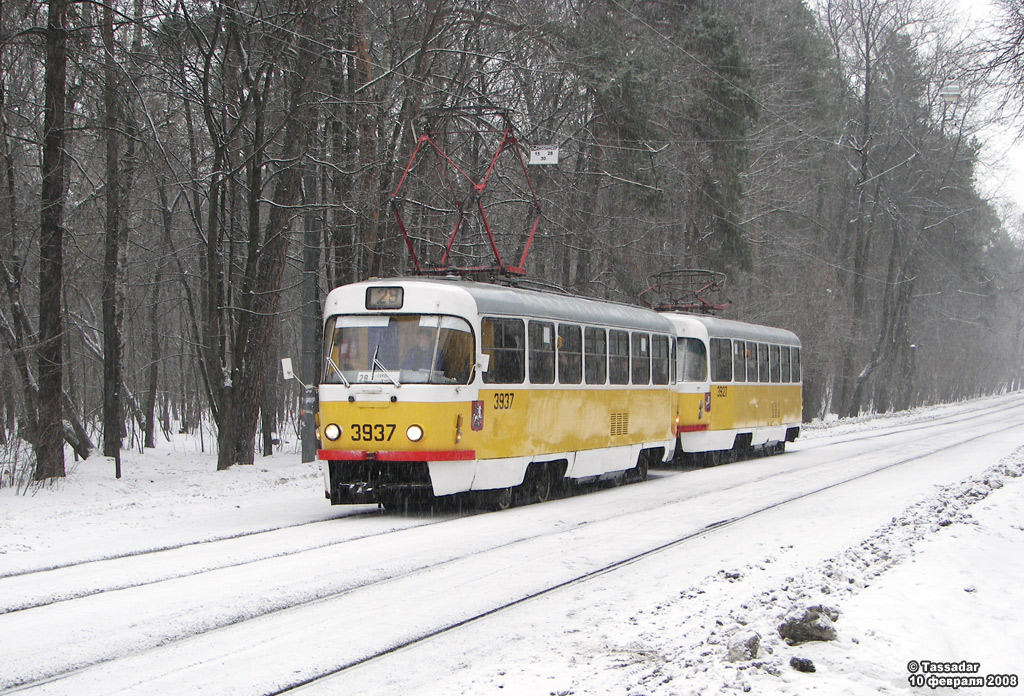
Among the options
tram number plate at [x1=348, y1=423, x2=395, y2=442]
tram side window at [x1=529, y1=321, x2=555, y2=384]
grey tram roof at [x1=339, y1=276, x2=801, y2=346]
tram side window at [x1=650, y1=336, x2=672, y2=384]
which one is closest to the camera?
Result: tram number plate at [x1=348, y1=423, x2=395, y2=442]

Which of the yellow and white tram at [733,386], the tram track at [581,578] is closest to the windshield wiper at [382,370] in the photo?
the tram track at [581,578]

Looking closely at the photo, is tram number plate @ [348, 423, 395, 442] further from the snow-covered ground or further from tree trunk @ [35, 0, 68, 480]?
tree trunk @ [35, 0, 68, 480]

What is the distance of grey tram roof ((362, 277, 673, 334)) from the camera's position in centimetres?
1378

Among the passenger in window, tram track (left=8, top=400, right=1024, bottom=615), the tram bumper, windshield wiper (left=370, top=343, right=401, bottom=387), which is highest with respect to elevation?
the passenger in window

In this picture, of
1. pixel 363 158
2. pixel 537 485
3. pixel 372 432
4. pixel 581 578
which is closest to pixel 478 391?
pixel 372 432

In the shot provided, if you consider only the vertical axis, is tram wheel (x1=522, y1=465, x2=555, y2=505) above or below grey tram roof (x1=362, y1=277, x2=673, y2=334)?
below

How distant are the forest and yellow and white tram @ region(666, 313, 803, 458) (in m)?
Answer: 3.77

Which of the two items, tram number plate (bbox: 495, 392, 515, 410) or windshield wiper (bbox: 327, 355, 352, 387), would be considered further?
tram number plate (bbox: 495, 392, 515, 410)

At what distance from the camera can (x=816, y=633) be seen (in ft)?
22.1

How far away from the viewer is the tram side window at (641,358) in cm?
1888

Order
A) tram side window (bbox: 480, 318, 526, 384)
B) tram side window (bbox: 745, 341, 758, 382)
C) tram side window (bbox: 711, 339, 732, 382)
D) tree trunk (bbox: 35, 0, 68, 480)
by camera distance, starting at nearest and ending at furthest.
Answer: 1. tram side window (bbox: 480, 318, 526, 384)
2. tree trunk (bbox: 35, 0, 68, 480)
3. tram side window (bbox: 711, 339, 732, 382)
4. tram side window (bbox: 745, 341, 758, 382)

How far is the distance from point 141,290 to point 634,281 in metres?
15.3

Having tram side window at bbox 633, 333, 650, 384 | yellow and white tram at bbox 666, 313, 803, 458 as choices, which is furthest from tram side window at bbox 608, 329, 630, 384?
yellow and white tram at bbox 666, 313, 803, 458

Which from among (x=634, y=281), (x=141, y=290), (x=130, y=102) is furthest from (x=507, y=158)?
(x=141, y=290)
